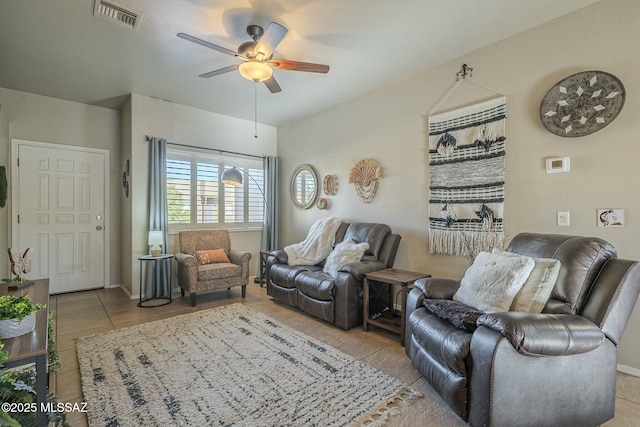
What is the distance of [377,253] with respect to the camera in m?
3.45

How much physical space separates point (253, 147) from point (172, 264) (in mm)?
2366

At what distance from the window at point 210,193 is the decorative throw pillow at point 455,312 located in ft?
12.3

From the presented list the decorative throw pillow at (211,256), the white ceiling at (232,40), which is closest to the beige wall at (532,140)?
the white ceiling at (232,40)

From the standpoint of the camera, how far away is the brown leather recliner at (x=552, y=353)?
1.45 metres

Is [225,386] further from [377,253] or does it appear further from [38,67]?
[38,67]

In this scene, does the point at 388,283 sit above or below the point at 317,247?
below

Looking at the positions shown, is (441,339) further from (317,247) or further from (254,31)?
(254,31)

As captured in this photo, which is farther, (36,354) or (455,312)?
(455,312)

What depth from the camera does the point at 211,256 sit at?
4242mm

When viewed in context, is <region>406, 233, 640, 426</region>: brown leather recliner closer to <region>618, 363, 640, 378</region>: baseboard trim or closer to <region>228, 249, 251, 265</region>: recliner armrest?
<region>618, 363, 640, 378</region>: baseboard trim

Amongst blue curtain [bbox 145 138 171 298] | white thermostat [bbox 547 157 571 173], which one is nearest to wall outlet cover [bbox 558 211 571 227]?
white thermostat [bbox 547 157 571 173]

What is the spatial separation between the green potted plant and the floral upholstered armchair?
229cm

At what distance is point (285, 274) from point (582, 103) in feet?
10.6

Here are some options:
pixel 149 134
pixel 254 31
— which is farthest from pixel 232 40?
pixel 149 134
